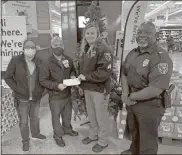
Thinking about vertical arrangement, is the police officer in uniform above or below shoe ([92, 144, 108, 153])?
above

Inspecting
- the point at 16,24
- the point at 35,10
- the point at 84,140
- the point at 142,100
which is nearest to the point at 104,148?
the point at 84,140

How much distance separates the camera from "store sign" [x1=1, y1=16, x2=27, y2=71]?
1.44 metres

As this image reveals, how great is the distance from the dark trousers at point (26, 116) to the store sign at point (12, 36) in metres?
0.35

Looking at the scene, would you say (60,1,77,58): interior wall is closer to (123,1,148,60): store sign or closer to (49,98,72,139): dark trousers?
(49,98,72,139): dark trousers

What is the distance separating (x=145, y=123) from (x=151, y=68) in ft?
1.17

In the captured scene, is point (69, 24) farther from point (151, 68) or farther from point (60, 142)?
point (151, 68)

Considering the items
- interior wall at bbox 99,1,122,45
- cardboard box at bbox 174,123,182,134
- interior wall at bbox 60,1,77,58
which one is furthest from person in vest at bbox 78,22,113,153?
interior wall at bbox 99,1,122,45

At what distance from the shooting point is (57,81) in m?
1.52

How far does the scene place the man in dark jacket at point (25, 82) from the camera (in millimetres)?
1413

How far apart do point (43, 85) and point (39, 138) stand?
0.48 metres

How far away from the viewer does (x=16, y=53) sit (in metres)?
1.52

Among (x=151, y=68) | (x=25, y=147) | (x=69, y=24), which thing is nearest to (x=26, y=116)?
(x=25, y=147)

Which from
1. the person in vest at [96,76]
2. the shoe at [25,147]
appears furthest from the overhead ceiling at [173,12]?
the shoe at [25,147]

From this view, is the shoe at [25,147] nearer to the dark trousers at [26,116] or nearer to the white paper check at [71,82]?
the dark trousers at [26,116]
